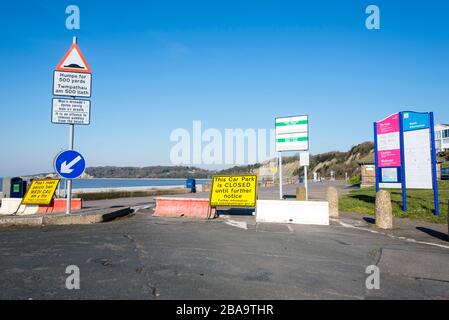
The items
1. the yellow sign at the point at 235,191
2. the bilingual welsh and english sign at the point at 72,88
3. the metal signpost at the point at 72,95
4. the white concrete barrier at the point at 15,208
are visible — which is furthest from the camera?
the white concrete barrier at the point at 15,208

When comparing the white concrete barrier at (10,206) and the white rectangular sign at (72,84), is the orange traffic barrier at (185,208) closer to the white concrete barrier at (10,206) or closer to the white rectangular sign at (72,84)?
the white rectangular sign at (72,84)

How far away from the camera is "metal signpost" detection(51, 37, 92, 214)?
10008mm

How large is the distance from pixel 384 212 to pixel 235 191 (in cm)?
474

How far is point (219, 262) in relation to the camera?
5.42m

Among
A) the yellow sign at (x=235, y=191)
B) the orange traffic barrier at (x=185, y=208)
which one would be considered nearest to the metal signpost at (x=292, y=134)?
the yellow sign at (x=235, y=191)

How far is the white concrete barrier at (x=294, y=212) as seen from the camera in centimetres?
1030

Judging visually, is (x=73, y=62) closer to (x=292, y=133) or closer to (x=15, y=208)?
(x=15, y=208)

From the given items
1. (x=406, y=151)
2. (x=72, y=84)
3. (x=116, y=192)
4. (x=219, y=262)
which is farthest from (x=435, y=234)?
(x=116, y=192)

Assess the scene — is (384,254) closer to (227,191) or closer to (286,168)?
(227,191)

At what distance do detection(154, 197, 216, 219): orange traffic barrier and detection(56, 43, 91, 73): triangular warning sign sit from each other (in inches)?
204

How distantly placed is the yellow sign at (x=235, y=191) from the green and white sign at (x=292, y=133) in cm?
322
